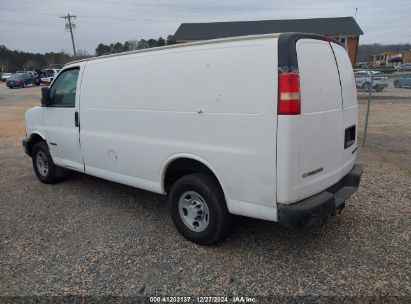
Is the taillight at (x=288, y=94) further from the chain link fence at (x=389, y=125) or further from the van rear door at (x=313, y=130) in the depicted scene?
the chain link fence at (x=389, y=125)

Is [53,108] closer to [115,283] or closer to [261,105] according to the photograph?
[115,283]

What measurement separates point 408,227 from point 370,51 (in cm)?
8017

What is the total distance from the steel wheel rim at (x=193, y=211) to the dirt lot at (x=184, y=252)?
0.23 m

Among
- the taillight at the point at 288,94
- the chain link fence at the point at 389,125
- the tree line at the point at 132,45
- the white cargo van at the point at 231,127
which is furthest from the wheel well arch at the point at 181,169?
the tree line at the point at 132,45

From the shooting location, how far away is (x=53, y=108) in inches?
208

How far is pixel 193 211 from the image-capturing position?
3.71 meters

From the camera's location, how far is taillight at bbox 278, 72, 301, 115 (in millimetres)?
2818

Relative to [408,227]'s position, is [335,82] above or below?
above

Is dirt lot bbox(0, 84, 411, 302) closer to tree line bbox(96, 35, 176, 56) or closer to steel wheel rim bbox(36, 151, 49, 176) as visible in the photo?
steel wheel rim bbox(36, 151, 49, 176)

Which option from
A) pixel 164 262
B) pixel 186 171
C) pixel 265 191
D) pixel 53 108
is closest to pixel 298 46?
pixel 265 191

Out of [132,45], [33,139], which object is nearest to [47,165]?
[33,139]

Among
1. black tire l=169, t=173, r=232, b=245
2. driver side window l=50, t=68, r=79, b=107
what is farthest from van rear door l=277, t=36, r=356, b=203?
driver side window l=50, t=68, r=79, b=107

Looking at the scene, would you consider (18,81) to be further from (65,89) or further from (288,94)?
(288,94)

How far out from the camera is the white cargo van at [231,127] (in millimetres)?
2910
